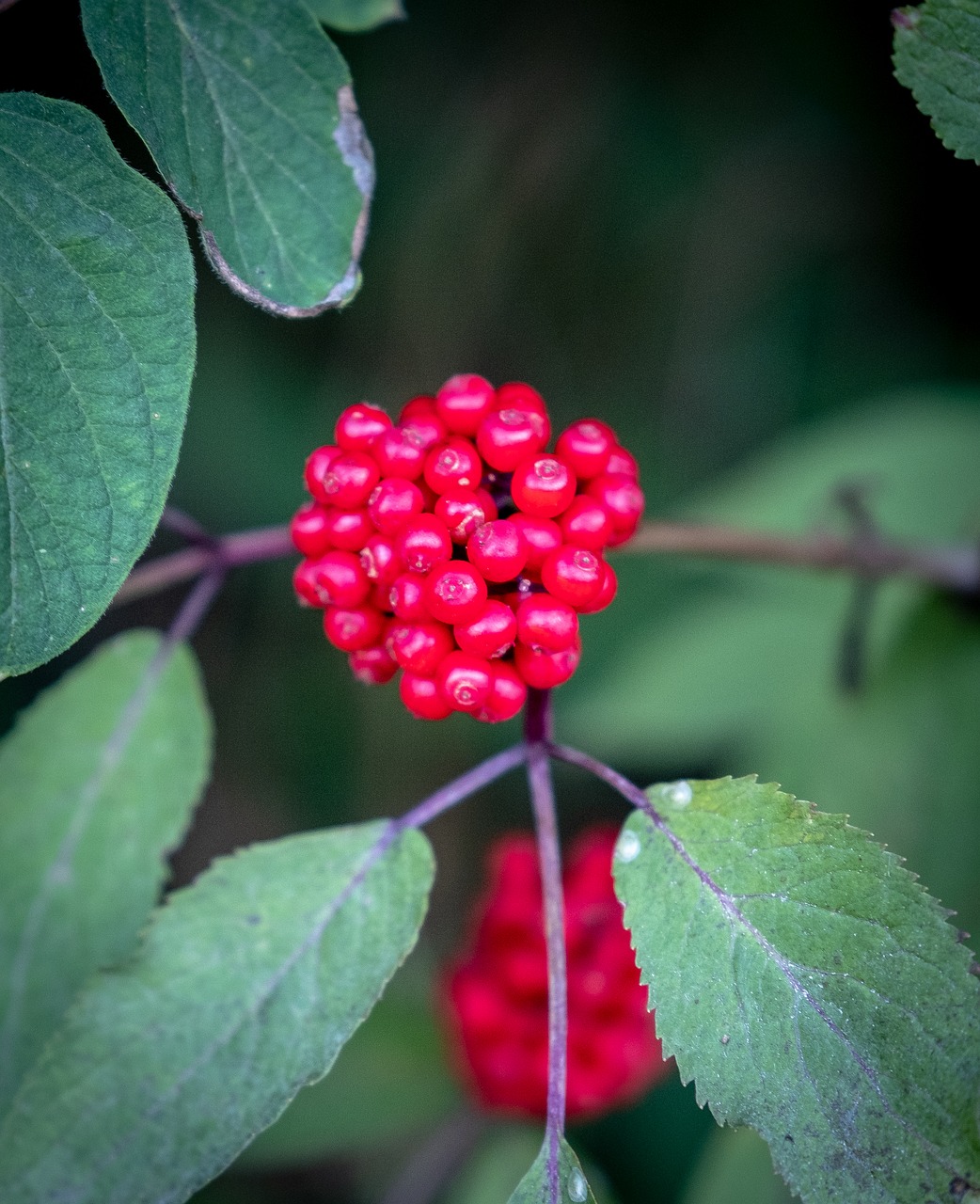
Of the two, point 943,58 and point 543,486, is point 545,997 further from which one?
point 943,58

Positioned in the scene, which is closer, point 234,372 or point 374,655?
point 374,655

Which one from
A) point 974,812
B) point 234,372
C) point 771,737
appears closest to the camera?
point 974,812

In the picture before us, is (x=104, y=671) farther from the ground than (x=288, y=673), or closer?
farther from the ground

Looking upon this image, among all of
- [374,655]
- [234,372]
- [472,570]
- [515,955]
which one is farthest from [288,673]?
[472,570]

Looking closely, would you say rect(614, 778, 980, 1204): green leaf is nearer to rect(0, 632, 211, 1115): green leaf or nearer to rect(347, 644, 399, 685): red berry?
rect(347, 644, 399, 685): red berry

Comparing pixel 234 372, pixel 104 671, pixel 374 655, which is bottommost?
pixel 234 372

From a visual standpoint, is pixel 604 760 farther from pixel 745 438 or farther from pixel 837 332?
pixel 837 332

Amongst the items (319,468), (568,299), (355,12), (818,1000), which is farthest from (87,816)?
(568,299)
